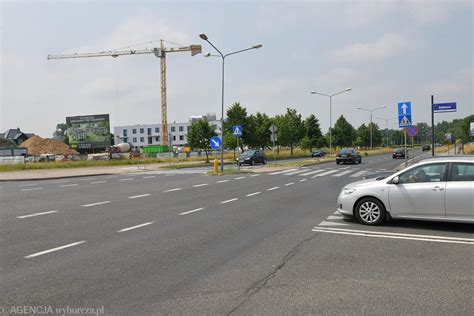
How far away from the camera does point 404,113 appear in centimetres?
1692

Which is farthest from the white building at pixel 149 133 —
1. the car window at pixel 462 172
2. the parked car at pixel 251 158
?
the car window at pixel 462 172

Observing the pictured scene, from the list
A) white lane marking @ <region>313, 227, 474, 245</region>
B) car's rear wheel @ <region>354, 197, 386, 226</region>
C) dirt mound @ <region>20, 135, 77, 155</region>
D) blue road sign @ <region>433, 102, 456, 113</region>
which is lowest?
white lane marking @ <region>313, 227, 474, 245</region>

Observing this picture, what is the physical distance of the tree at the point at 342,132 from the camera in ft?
276

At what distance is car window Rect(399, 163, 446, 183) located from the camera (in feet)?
24.5

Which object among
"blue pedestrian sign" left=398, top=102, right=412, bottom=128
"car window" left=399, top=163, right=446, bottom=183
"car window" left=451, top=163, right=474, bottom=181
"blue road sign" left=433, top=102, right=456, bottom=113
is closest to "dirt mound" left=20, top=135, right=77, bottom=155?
"blue road sign" left=433, top=102, right=456, bottom=113

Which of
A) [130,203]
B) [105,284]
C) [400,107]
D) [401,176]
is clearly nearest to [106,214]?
[130,203]

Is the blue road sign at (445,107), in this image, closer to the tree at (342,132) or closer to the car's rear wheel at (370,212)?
the car's rear wheel at (370,212)

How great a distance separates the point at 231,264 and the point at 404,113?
14.0 metres

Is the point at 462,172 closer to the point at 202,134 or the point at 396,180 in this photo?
the point at 396,180

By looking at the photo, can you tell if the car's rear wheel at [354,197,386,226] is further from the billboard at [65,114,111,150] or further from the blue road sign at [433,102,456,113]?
the billboard at [65,114,111,150]

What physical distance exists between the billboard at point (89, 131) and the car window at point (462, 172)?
211 ft

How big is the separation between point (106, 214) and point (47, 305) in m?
5.90

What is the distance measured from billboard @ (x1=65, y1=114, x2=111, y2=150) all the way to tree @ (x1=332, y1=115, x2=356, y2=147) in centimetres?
4525

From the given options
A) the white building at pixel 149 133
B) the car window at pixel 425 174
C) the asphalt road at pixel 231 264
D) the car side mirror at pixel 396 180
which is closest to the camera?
the asphalt road at pixel 231 264
